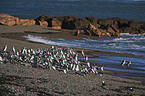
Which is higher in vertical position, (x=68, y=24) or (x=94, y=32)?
(x=68, y=24)

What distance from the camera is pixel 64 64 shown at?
9.02m

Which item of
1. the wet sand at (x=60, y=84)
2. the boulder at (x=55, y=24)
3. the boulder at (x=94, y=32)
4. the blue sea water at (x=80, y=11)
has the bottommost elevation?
the wet sand at (x=60, y=84)

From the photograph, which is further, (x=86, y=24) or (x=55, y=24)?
(x=86, y=24)

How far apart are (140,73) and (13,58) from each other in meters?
4.60

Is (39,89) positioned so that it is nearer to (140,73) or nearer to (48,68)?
(48,68)

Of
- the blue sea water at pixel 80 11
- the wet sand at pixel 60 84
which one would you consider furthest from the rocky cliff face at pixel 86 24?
the blue sea water at pixel 80 11

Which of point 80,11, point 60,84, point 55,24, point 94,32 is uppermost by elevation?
point 80,11

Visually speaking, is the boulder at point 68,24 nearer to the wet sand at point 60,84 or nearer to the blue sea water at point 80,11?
the wet sand at point 60,84

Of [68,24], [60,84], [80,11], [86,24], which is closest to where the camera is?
[60,84]

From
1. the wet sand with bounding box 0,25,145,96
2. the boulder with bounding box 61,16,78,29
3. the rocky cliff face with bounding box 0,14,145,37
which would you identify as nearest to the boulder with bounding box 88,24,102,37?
the rocky cliff face with bounding box 0,14,145,37

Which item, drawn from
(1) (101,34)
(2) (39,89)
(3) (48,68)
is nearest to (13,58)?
(3) (48,68)

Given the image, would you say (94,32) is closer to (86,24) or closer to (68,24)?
(68,24)

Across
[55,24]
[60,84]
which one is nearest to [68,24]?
[55,24]

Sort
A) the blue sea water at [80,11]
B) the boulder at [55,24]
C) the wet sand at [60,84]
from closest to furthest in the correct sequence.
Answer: the wet sand at [60,84], the boulder at [55,24], the blue sea water at [80,11]
